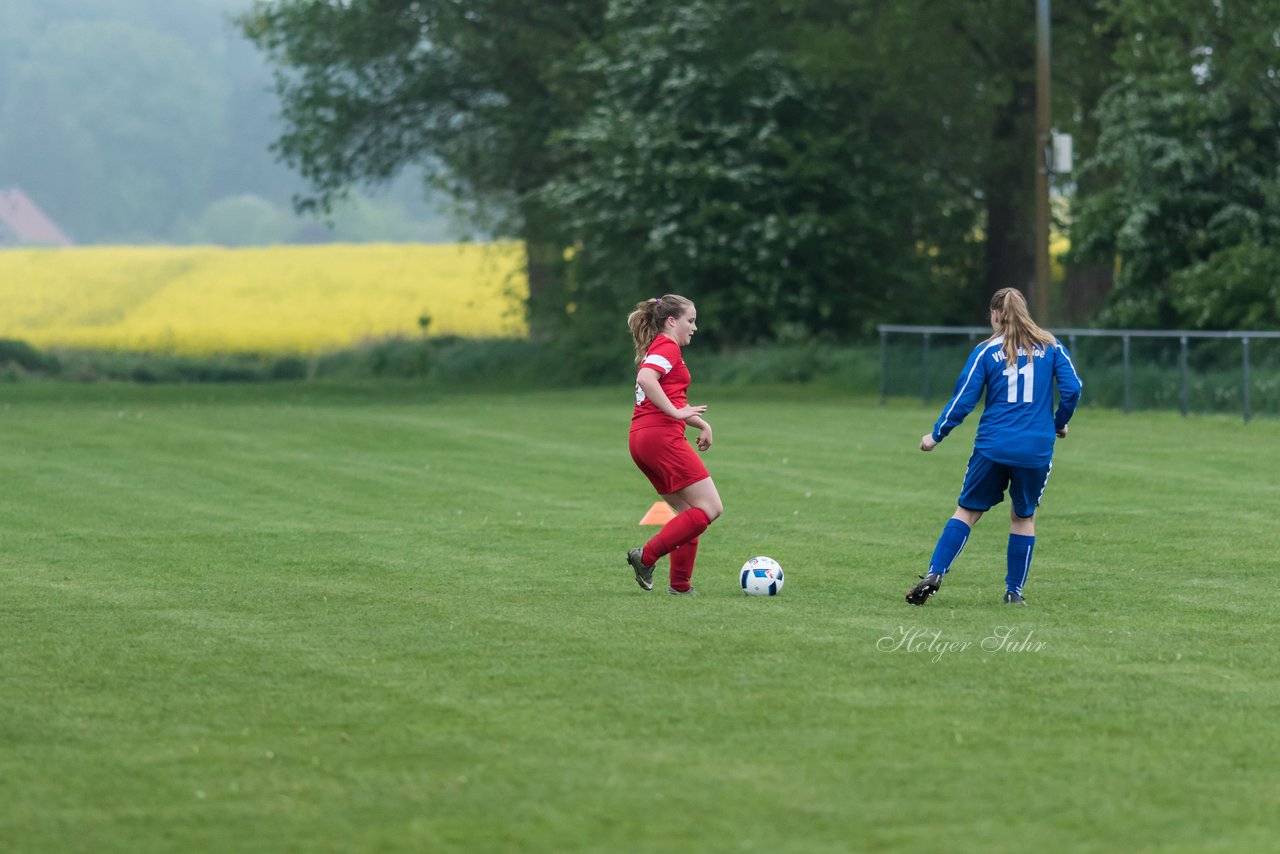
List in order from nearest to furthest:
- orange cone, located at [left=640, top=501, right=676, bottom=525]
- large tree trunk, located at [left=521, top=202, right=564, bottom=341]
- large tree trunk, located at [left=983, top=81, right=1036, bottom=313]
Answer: orange cone, located at [left=640, top=501, right=676, bottom=525]
large tree trunk, located at [left=983, top=81, right=1036, bottom=313]
large tree trunk, located at [left=521, top=202, right=564, bottom=341]

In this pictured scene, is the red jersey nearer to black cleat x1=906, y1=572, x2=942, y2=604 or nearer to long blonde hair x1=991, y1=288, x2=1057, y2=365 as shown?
black cleat x1=906, y1=572, x2=942, y2=604

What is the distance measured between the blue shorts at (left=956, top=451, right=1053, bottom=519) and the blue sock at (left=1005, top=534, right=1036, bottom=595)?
0.45 ft

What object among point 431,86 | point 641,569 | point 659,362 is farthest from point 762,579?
point 431,86

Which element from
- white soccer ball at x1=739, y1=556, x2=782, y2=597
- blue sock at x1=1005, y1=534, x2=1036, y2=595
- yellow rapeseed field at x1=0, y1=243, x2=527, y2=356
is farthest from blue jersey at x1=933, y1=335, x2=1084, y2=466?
yellow rapeseed field at x1=0, y1=243, x2=527, y2=356

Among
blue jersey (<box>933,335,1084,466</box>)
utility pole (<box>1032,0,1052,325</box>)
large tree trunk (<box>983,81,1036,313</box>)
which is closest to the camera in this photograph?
blue jersey (<box>933,335,1084,466</box>)

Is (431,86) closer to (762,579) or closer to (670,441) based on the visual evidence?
(670,441)

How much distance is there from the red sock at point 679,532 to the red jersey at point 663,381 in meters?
0.45

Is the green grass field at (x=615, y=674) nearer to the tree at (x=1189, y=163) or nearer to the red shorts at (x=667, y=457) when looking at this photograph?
the red shorts at (x=667, y=457)

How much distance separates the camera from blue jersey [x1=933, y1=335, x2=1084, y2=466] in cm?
992

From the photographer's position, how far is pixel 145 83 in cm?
14238

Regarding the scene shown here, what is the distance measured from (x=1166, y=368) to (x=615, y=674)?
18850 mm

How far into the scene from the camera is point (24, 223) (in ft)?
394

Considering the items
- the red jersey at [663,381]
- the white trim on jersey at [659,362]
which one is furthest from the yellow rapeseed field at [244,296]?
the white trim on jersey at [659,362]

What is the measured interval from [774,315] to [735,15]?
5477 mm
